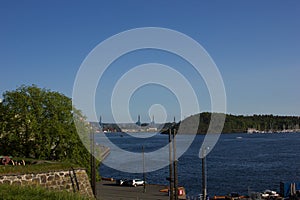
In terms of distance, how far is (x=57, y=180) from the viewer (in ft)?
69.5

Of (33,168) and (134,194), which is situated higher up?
(33,168)

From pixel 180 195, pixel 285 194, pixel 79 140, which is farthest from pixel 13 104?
pixel 285 194

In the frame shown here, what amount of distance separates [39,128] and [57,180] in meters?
11.5

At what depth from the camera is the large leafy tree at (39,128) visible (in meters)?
31.6

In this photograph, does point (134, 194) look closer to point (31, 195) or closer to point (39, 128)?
point (39, 128)

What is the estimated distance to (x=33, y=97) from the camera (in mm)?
33625

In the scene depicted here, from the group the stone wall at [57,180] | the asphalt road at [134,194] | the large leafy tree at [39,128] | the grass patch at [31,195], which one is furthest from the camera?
the asphalt road at [134,194]

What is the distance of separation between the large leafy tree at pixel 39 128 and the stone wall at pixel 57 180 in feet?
31.6

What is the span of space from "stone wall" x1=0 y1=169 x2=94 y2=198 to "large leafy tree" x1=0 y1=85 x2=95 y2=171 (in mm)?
9637

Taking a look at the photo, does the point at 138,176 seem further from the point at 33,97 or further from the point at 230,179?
the point at 33,97

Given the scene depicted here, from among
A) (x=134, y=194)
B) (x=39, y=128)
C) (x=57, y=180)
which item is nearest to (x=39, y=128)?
(x=39, y=128)

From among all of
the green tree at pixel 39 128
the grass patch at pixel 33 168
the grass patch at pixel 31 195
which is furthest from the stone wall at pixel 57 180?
the green tree at pixel 39 128

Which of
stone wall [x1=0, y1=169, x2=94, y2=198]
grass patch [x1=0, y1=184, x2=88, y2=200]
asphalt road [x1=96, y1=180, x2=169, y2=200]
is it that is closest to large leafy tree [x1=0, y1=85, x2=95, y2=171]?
stone wall [x1=0, y1=169, x2=94, y2=198]

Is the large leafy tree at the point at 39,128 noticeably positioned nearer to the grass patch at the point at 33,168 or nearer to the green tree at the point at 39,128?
the green tree at the point at 39,128
